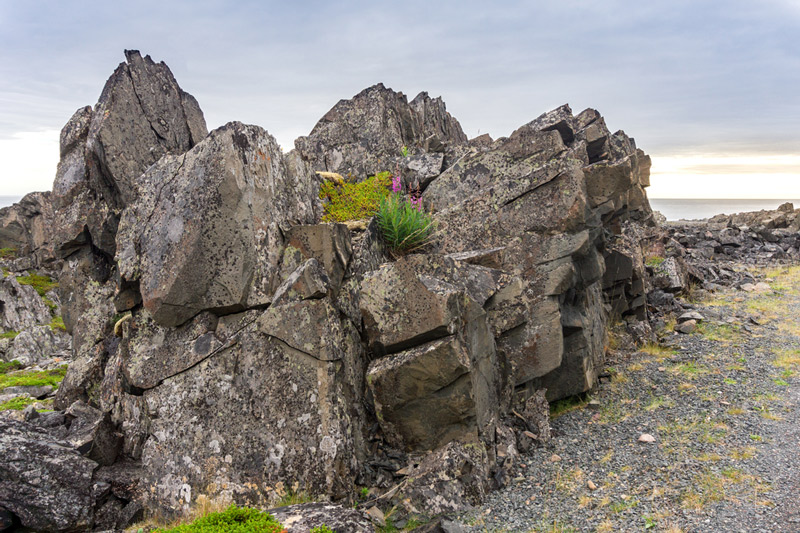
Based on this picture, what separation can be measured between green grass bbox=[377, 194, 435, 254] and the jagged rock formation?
39 cm

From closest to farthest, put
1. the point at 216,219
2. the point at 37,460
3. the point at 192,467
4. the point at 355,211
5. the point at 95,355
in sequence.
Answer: the point at 37,460 → the point at 192,467 → the point at 216,219 → the point at 95,355 → the point at 355,211

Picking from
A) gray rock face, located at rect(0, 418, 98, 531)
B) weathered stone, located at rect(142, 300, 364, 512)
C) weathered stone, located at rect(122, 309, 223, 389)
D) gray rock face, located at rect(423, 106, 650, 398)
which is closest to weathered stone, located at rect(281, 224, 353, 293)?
weathered stone, located at rect(142, 300, 364, 512)

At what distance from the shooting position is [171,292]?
10.9 meters

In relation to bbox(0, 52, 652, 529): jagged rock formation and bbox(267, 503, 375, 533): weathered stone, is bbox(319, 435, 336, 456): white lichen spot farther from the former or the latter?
bbox(267, 503, 375, 533): weathered stone

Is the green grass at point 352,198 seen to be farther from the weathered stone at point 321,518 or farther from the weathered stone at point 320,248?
the weathered stone at point 321,518

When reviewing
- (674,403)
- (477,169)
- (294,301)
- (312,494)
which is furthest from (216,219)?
(674,403)

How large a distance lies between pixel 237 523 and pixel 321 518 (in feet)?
4.14

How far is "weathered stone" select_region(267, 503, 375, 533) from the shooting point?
794 cm

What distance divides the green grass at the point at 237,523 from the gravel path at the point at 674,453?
3.31 meters

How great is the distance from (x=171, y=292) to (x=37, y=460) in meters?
3.74

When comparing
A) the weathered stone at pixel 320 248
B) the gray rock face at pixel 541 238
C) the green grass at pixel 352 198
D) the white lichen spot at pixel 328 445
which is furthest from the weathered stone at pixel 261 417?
the green grass at pixel 352 198

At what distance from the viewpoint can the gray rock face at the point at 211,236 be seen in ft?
36.1

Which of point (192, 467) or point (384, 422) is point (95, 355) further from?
point (384, 422)

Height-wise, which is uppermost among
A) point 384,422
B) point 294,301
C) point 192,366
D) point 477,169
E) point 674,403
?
point 477,169
